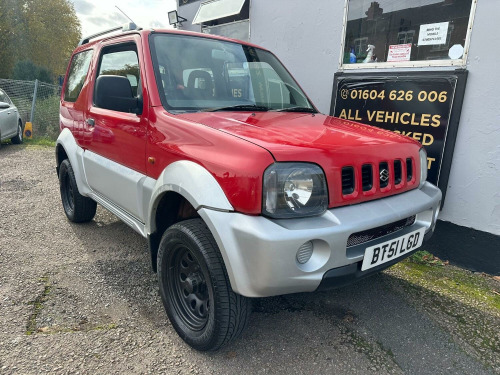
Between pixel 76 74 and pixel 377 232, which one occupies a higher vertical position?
pixel 76 74

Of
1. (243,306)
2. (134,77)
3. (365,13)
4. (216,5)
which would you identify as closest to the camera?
(243,306)

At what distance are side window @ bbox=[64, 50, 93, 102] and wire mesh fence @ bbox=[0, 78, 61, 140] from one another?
757 cm

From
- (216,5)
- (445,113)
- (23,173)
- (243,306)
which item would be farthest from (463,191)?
(23,173)

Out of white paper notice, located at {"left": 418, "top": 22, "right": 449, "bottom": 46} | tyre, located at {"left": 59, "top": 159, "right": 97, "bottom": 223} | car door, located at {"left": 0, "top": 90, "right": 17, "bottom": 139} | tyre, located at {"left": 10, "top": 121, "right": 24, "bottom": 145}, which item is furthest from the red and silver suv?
tyre, located at {"left": 10, "top": 121, "right": 24, "bottom": 145}

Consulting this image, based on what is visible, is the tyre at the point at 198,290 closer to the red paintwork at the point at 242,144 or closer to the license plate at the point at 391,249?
the red paintwork at the point at 242,144

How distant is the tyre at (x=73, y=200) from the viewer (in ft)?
12.3

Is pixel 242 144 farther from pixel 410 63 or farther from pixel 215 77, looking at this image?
pixel 410 63

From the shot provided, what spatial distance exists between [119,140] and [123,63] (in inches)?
26.0

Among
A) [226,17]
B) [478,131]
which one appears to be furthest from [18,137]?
[478,131]

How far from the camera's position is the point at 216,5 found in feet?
19.5

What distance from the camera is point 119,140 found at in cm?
272

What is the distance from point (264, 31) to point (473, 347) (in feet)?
15.2

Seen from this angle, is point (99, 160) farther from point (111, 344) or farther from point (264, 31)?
point (264, 31)

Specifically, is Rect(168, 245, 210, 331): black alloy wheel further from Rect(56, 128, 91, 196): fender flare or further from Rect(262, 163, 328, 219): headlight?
Rect(56, 128, 91, 196): fender flare
